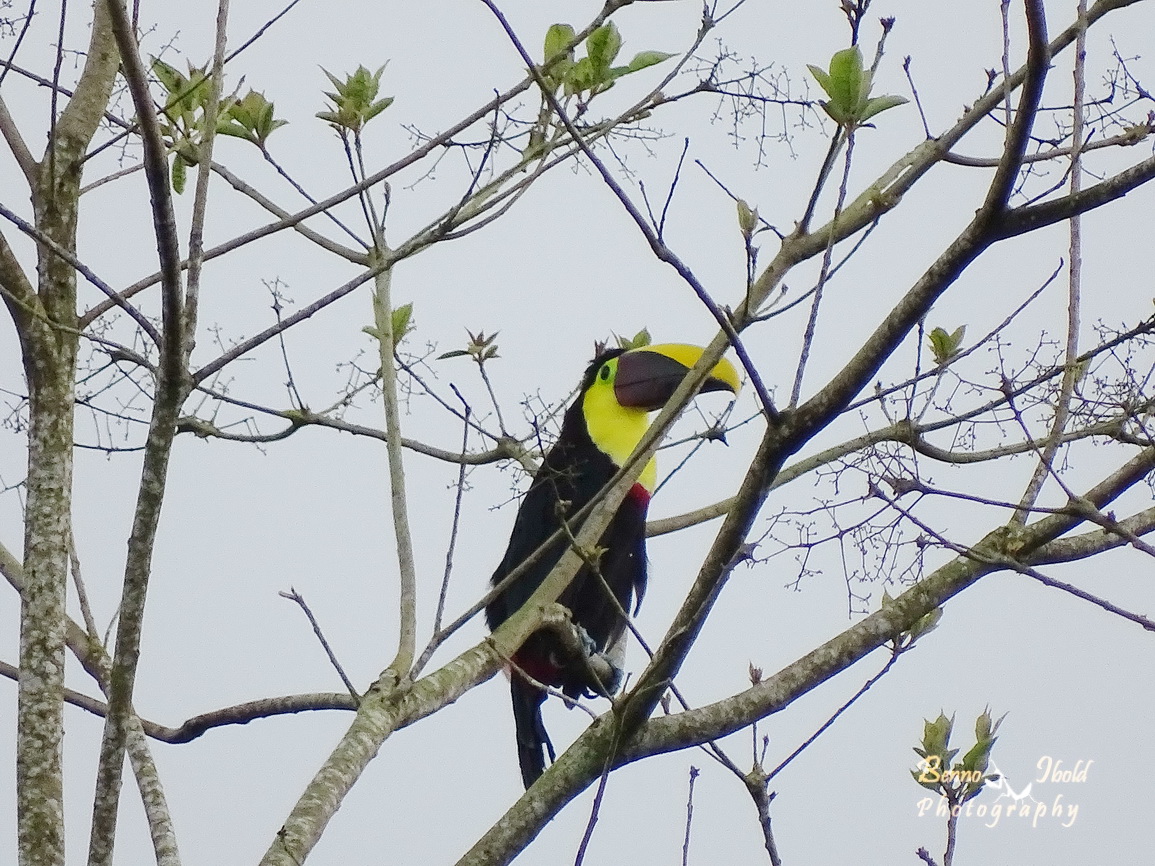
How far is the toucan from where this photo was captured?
4.37 m

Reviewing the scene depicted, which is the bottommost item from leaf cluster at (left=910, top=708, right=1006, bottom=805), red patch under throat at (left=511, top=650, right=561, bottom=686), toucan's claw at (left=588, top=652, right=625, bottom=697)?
leaf cluster at (left=910, top=708, right=1006, bottom=805)

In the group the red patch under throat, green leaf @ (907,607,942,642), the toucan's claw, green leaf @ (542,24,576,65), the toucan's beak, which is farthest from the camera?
the toucan's beak

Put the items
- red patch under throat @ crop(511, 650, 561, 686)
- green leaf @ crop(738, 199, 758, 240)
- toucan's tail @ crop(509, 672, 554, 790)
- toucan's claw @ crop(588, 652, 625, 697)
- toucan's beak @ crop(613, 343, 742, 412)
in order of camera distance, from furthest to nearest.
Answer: toucan's beak @ crop(613, 343, 742, 412) → red patch under throat @ crop(511, 650, 561, 686) → toucan's tail @ crop(509, 672, 554, 790) → toucan's claw @ crop(588, 652, 625, 697) → green leaf @ crop(738, 199, 758, 240)

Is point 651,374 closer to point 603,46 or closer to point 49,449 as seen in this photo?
point 603,46

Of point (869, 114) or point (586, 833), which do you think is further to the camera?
point (869, 114)

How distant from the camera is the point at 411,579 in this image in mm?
2605

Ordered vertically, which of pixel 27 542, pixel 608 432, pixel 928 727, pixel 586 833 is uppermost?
pixel 608 432

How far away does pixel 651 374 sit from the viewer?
4824 mm

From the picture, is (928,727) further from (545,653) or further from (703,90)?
(545,653)

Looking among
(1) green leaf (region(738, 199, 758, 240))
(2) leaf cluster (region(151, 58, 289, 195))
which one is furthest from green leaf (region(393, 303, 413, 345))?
(1) green leaf (region(738, 199, 758, 240))

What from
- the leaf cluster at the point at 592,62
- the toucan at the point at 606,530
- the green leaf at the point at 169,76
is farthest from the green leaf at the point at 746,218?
the toucan at the point at 606,530

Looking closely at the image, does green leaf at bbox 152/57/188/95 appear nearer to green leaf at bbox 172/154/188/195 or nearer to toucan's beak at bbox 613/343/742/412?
green leaf at bbox 172/154/188/195

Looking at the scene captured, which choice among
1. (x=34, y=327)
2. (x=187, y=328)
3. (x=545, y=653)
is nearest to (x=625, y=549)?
(x=545, y=653)

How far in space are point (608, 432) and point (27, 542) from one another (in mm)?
2670
